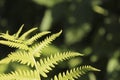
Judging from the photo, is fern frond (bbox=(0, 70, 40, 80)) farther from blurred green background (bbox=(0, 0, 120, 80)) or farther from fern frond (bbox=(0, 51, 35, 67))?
blurred green background (bbox=(0, 0, 120, 80))

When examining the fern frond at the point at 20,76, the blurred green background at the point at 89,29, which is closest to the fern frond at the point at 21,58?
the fern frond at the point at 20,76

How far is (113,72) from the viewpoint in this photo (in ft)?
10.7

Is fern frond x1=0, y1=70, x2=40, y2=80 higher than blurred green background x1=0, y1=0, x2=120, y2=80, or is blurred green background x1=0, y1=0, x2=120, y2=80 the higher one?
blurred green background x1=0, y1=0, x2=120, y2=80

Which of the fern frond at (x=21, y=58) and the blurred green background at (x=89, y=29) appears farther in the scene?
the blurred green background at (x=89, y=29)

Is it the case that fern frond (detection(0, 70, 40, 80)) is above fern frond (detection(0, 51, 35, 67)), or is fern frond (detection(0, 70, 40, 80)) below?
below

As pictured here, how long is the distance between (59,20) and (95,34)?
0.37 m

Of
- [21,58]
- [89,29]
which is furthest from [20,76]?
[89,29]

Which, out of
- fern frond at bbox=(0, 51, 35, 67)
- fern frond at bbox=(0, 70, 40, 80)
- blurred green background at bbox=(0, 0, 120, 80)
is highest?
blurred green background at bbox=(0, 0, 120, 80)

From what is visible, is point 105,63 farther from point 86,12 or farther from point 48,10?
point 48,10

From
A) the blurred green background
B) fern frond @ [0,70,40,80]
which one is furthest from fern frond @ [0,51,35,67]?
the blurred green background

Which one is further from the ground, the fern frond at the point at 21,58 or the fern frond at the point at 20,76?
the fern frond at the point at 21,58

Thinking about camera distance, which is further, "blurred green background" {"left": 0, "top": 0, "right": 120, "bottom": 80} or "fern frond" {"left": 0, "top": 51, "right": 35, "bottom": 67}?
"blurred green background" {"left": 0, "top": 0, "right": 120, "bottom": 80}

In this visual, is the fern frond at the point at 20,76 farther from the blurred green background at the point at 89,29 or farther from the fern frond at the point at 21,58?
the blurred green background at the point at 89,29

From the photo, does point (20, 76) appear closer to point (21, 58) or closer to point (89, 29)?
point (21, 58)
